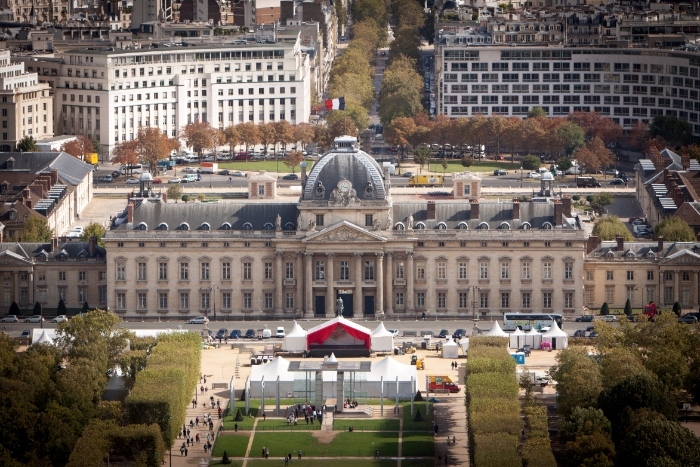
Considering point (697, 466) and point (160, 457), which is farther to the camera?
point (160, 457)

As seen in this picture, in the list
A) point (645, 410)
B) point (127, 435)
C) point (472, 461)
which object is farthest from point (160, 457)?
point (645, 410)

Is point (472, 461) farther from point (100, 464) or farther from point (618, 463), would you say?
point (100, 464)

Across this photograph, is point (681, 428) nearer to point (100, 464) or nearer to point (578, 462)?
point (578, 462)

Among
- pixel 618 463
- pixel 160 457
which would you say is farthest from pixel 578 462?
pixel 160 457

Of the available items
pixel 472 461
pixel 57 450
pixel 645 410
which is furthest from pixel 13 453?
pixel 645 410

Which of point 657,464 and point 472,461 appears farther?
point 472,461

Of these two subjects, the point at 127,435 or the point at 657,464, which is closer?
the point at 657,464

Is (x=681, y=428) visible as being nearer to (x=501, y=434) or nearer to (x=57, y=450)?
(x=501, y=434)
